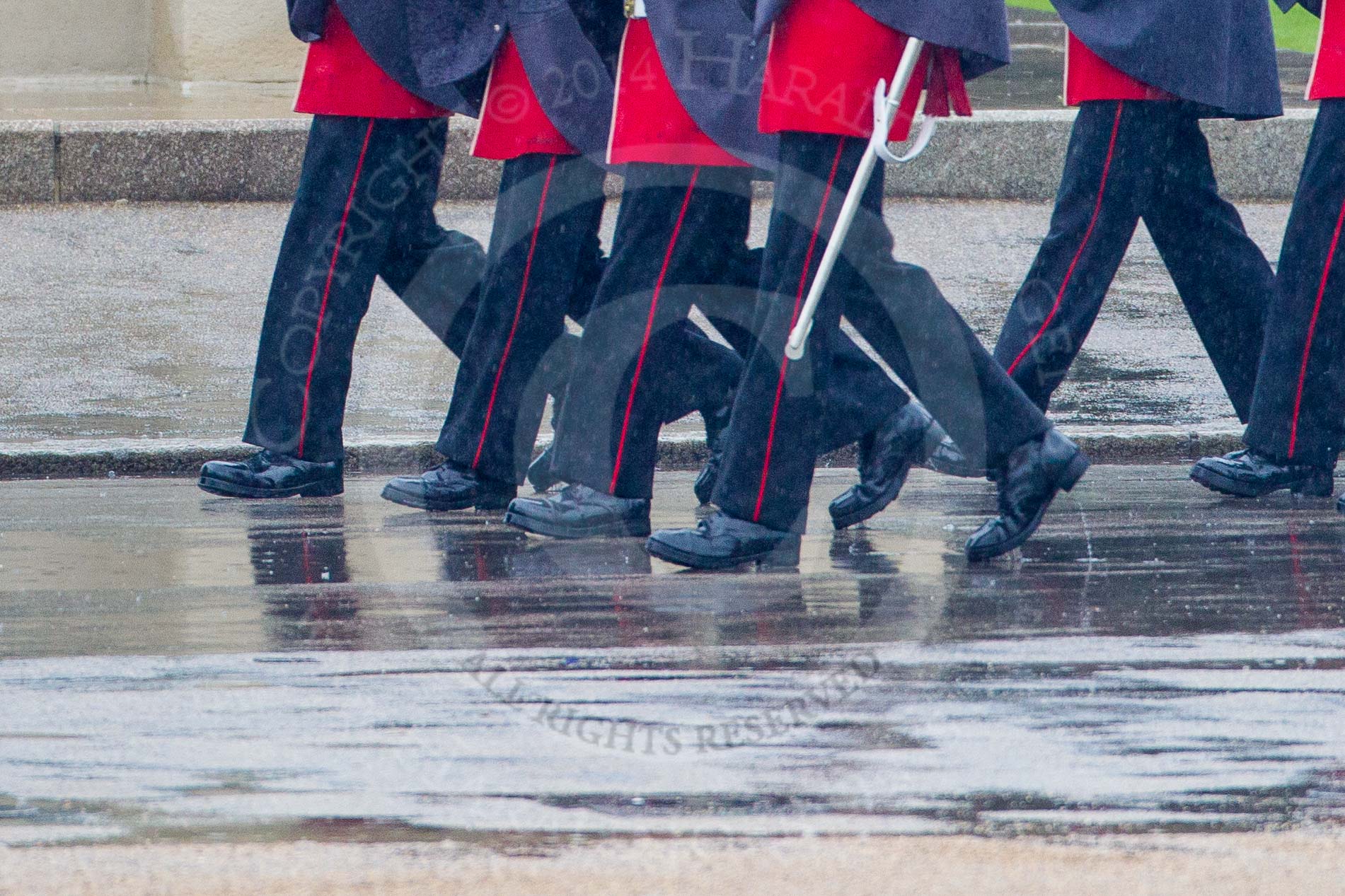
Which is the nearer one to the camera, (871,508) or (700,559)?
(700,559)

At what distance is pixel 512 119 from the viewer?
4676 mm

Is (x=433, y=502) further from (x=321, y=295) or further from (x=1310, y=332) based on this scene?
(x=1310, y=332)

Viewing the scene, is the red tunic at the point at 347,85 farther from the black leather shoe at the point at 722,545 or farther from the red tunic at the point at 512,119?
the black leather shoe at the point at 722,545

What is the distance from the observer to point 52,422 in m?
5.87

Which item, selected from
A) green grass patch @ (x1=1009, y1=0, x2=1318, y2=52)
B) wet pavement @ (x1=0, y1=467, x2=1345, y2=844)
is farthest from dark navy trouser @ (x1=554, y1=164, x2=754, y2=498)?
green grass patch @ (x1=1009, y1=0, x2=1318, y2=52)

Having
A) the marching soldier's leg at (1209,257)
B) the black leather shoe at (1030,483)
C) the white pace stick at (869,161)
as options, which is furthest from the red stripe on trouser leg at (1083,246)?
the white pace stick at (869,161)

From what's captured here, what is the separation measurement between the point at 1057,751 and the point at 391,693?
37.6 inches

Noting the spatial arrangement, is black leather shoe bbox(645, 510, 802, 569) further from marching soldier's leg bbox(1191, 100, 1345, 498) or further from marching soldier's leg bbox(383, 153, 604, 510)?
marching soldier's leg bbox(1191, 100, 1345, 498)

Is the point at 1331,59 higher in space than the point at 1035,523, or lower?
higher

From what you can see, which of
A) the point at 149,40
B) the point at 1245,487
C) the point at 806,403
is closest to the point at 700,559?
the point at 806,403

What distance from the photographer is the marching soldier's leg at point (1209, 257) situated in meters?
5.04

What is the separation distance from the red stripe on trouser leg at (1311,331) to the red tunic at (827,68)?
132cm

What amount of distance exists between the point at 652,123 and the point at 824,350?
566mm

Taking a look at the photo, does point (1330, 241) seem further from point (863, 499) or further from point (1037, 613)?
point (1037, 613)
